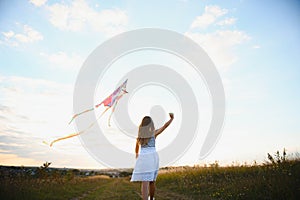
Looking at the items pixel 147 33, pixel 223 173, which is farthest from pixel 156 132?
pixel 147 33

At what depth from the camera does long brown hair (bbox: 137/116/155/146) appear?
614 centimetres

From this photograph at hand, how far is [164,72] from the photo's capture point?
57.8ft

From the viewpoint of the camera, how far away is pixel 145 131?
20.3 feet

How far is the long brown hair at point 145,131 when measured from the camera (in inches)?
242

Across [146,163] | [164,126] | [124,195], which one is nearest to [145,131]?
[164,126]

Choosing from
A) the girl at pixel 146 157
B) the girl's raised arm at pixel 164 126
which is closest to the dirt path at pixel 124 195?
the girl at pixel 146 157

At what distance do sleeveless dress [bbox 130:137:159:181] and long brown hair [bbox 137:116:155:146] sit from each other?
10 cm

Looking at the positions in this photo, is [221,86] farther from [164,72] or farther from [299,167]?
[299,167]

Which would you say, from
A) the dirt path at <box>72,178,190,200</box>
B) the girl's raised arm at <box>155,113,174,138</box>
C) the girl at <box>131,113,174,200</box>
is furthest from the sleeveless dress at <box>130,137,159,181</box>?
the dirt path at <box>72,178,190,200</box>

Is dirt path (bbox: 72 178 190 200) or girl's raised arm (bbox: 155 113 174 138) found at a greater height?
girl's raised arm (bbox: 155 113 174 138)

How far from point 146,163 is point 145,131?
0.75 metres

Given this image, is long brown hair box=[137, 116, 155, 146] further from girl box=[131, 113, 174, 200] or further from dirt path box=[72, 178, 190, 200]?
dirt path box=[72, 178, 190, 200]

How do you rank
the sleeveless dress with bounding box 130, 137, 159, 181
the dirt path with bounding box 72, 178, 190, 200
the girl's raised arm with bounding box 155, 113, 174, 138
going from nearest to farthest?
the sleeveless dress with bounding box 130, 137, 159, 181
the girl's raised arm with bounding box 155, 113, 174, 138
the dirt path with bounding box 72, 178, 190, 200

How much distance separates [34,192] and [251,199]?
676 centimetres
